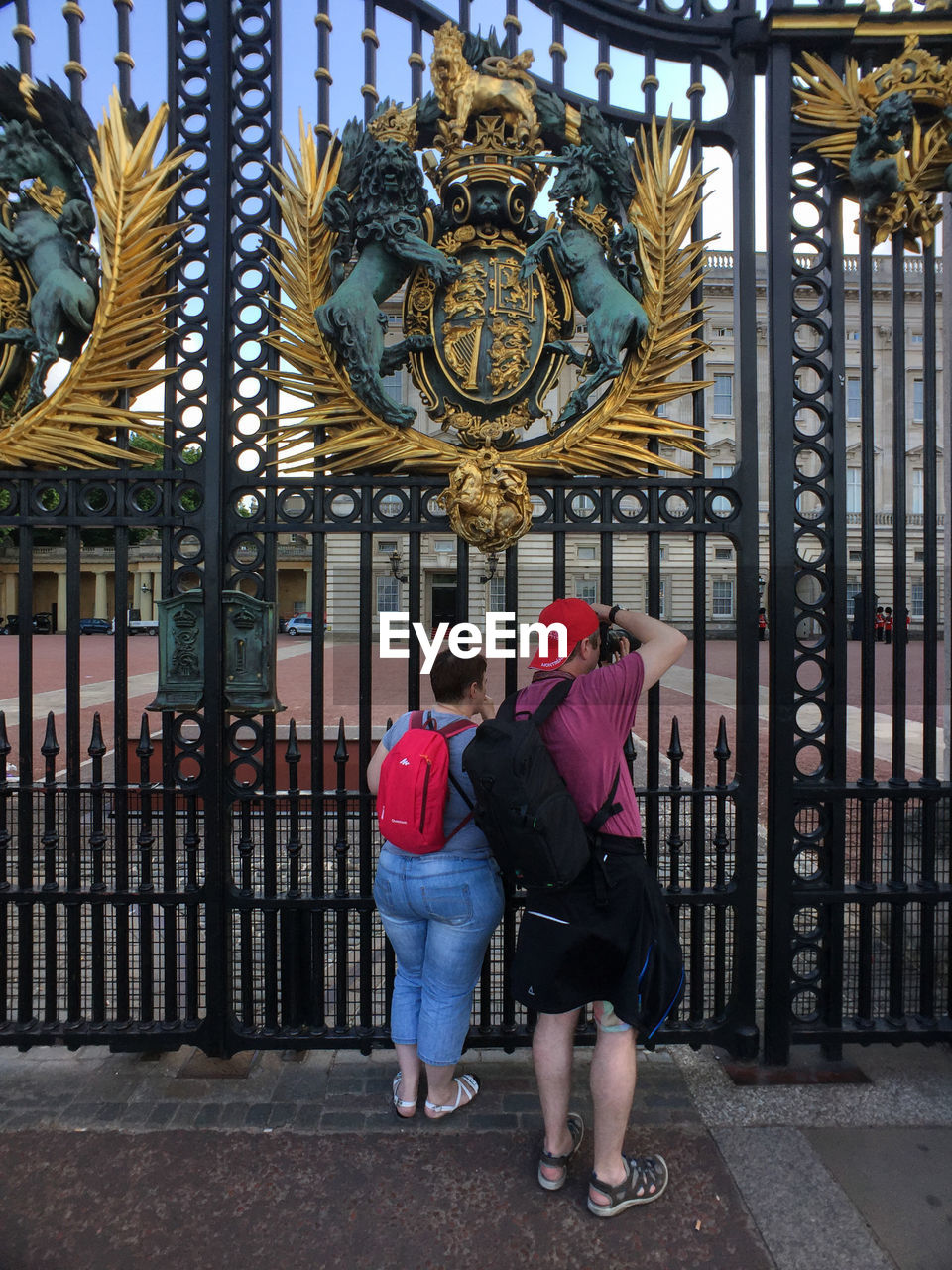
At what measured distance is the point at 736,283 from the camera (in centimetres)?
397

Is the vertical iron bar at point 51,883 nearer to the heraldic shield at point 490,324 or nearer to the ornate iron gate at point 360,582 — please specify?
the ornate iron gate at point 360,582

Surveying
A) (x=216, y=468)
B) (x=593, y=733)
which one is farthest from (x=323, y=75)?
(x=593, y=733)

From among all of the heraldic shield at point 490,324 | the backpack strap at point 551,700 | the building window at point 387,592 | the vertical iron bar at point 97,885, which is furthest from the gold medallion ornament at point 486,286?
the building window at point 387,592

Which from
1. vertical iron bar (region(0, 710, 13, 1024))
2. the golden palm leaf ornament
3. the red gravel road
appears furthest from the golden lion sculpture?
the red gravel road

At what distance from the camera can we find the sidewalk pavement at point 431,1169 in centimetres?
278

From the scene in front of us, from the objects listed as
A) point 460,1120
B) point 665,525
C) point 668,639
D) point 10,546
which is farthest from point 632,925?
point 10,546

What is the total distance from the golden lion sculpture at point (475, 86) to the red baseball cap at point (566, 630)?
255 centimetres

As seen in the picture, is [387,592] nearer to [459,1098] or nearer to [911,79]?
[911,79]

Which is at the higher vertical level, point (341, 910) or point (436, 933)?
point (436, 933)

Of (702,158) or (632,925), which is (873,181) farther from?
(632,925)

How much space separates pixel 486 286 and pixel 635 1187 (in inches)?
162

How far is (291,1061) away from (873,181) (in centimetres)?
553

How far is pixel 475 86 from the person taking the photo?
12.5 ft

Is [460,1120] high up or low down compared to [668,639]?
down
